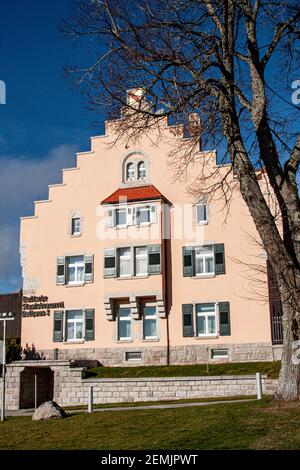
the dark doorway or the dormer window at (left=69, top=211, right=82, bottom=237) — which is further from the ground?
the dormer window at (left=69, top=211, right=82, bottom=237)

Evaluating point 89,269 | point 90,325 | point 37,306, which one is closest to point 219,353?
point 90,325

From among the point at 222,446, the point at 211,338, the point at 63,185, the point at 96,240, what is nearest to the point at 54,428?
the point at 222,446

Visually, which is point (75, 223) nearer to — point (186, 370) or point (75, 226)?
point (75, 226)

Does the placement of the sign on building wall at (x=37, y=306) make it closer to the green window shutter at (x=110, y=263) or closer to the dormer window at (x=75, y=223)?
the green window shutter at (x=110, y=263)

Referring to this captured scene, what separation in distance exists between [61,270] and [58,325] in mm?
2966

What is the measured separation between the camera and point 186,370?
85.0 ft

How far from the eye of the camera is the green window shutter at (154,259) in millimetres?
29094

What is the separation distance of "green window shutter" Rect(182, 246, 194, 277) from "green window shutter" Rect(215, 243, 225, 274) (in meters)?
1.24

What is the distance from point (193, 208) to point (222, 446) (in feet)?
69.9

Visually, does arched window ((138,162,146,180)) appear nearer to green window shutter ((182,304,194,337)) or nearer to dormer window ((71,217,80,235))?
dormer window ((71,217,80,235))

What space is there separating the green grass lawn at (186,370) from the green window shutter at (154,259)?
4.82m

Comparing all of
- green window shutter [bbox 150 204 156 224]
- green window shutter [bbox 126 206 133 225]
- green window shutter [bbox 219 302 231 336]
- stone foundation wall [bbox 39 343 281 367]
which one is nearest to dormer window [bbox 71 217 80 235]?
green window shutter [bbox 126 206 133 225]

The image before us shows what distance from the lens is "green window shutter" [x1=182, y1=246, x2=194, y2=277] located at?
96.3ft

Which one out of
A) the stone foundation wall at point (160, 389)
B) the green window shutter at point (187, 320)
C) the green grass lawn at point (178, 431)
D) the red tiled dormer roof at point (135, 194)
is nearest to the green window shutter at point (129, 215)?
the red tiled dormer roof at point (135, 194)
